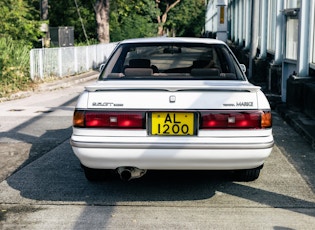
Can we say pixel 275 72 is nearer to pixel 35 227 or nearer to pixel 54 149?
pixel 54 149

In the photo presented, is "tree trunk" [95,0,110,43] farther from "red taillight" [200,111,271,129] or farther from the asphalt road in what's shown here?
"red taillight" [200,111,271,129]

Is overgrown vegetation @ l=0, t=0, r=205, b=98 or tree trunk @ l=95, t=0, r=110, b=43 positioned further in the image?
tree trunk @ l=95, t=0, r=110, b=43

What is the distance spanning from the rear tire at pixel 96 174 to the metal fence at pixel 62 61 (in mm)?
11902

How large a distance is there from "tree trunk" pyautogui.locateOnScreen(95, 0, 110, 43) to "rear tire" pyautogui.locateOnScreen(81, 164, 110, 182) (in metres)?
26.2

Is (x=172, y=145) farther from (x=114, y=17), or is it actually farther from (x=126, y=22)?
(x=126, y=22)

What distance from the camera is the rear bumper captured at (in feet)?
14.4

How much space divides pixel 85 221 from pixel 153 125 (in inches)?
37.8

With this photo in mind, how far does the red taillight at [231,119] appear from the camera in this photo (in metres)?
4.43

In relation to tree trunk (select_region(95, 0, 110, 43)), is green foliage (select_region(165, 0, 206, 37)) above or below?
above

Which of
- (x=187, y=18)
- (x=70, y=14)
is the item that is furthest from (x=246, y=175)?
(x=187, y=18)

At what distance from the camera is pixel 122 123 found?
4465 millimetres

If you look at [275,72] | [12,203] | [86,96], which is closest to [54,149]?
[12,203]

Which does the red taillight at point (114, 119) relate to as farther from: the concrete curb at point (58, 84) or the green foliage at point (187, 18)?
the green foliage at point (187, 18)

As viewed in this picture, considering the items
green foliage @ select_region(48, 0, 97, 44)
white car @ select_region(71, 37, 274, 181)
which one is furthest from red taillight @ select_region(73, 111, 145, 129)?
green foliage @ select_region(48, 0, 97, 44)
